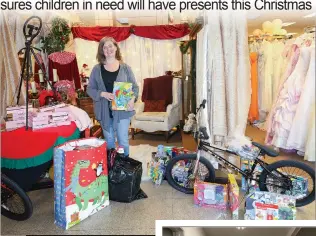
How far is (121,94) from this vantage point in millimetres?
1462

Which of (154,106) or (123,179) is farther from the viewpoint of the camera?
(154,106)

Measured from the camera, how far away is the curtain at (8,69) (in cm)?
126

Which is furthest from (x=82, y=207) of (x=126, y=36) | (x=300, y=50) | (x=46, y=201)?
(x=300, y=50)

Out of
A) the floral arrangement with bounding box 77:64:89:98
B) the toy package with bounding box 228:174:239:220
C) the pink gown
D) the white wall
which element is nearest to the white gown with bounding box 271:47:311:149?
the pink gown

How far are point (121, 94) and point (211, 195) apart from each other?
680 mm

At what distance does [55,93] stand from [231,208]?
3.54ft

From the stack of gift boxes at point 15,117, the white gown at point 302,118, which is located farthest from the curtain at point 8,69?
the white gown at point 302,118

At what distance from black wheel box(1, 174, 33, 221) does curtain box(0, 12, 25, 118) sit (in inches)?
12.6

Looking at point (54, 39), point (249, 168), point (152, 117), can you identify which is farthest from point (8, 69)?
point (152, 117)

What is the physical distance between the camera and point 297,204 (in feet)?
4.71

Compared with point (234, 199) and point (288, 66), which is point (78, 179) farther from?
point (288, 66)

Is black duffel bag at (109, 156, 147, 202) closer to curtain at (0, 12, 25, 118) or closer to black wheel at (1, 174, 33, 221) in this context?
black wheel at (1, 174, 33, 221)

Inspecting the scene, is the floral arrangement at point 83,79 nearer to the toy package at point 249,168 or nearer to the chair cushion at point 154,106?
the chair cushion at point 154,106

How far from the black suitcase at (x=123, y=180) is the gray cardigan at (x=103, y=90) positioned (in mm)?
267
